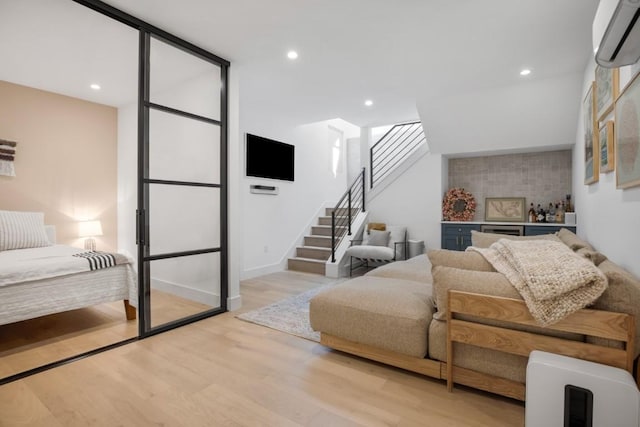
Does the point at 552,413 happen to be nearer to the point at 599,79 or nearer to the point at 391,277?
the point at 391,277

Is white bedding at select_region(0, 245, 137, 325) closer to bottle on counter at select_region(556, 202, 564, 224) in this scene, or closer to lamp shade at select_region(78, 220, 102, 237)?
lamp shade at select_region(78, 220, 102, 237)

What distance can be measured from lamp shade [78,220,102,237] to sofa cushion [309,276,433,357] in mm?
3897

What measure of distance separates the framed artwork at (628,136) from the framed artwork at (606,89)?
19cm

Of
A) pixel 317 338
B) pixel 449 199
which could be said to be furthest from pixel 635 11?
pixel 449 199

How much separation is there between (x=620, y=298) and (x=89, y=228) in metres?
5.64

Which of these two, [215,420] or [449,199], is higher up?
[449,199]

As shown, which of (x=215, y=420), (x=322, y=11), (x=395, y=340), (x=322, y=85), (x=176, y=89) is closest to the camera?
(x=215, y=420)

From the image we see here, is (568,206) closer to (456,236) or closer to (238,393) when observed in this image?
(456,236)

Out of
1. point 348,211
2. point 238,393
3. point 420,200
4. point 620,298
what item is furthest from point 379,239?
point 620,298

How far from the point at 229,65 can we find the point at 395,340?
10.1 feet

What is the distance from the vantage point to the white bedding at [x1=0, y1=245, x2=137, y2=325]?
2.47 m

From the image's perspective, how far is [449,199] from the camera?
557 cm

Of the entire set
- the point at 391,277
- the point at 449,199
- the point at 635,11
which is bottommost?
the point at 391,277

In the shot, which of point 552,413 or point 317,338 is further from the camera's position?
point 317,338
